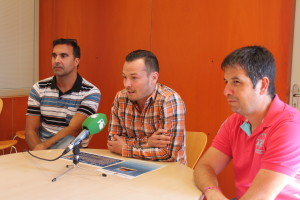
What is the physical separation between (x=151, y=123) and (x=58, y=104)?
3.60ft

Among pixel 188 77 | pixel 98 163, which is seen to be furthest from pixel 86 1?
pixel 98 163

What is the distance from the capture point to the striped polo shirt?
10.3 ft

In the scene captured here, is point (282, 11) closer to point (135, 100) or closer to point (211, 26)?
point (211, 26)

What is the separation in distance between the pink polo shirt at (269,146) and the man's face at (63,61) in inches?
71.2

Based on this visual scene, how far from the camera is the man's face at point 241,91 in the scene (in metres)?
1.70

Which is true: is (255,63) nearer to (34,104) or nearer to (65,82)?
(65,82)

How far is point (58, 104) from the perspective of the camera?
3.17 m

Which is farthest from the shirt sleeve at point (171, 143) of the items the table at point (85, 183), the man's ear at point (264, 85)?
the man's ear at point (264, 85)

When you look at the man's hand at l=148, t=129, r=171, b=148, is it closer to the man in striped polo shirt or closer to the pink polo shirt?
the pink polo shirt

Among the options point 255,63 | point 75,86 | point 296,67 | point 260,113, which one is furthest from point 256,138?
point 75,86

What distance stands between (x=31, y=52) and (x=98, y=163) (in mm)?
2918

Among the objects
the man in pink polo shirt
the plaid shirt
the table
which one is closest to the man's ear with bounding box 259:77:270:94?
the man in pink polo shirt

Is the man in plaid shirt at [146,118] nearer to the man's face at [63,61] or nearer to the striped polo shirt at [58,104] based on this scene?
the striped polo shirt at [58,104]

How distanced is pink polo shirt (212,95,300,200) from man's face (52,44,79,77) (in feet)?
5.93
